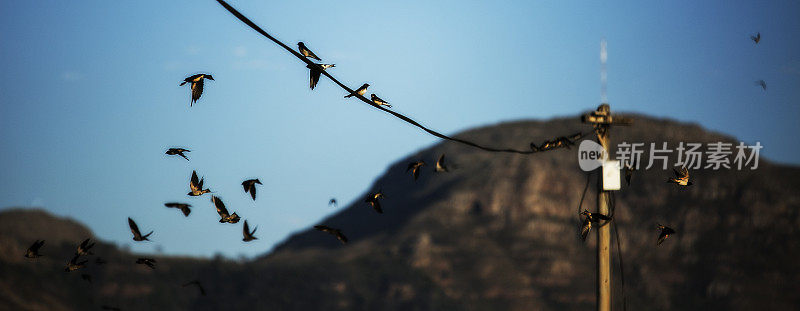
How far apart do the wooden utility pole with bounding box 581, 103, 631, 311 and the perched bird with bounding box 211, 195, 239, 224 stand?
6094 millimetres

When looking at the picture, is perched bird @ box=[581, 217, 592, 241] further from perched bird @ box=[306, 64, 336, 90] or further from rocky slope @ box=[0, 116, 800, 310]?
rocky slope @ box=[0, 116, 800, 310]

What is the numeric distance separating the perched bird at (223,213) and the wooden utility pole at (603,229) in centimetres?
609

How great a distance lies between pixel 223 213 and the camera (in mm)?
9414

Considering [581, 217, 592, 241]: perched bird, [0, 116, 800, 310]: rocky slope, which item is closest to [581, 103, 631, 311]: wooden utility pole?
[581, 217, 592, 241]: perched bird

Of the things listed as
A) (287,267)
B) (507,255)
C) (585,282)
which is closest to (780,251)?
(585,282)

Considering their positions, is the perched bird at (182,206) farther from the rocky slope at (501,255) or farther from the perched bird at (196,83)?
the rocky slope at (501,255)

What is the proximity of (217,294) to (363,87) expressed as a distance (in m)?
113

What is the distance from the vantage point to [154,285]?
115000mm

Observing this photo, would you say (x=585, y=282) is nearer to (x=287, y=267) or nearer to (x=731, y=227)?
(x=731, y=227)

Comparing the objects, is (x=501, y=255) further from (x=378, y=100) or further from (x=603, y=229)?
(x=378, y=100)

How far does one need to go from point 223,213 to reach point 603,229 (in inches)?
258

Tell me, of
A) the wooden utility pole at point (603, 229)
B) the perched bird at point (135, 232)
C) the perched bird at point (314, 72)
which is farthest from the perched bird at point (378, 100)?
the wooden utility pole at point (603, 229)

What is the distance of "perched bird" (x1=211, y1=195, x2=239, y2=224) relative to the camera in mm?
9258

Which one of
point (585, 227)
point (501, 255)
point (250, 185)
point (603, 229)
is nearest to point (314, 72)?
point (250, 185)
